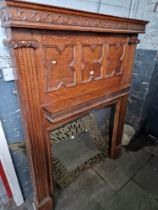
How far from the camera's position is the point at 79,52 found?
92 cm

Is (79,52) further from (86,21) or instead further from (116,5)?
(116,5)

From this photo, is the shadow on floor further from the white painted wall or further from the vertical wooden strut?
the vertical wooden strut

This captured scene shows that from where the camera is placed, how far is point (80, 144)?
1506mm

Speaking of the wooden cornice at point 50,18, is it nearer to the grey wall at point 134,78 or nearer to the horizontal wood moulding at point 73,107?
the grey wall at point 134,78

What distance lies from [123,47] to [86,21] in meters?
0.46

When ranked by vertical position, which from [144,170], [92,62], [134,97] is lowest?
[144,170]

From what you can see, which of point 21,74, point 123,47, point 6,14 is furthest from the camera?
point 123,47

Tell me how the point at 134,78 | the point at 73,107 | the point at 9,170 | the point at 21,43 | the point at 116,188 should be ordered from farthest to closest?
the point at 134,78
the point at 116,188
the point at 9,170
the point at 73,107
the point at 21,43

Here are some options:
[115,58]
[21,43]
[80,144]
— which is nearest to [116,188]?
[80,144]

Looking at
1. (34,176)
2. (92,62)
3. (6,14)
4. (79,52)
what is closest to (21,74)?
(6,14)

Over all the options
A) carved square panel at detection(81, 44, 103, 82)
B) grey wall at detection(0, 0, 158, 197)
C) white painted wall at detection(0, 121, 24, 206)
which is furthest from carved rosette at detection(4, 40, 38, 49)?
white painted wall at detection(0, 121, 24, 206)

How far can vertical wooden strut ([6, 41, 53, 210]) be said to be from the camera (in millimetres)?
723

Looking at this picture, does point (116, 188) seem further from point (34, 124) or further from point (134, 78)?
point (134, 78)

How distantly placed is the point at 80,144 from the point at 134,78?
3.53 ft
